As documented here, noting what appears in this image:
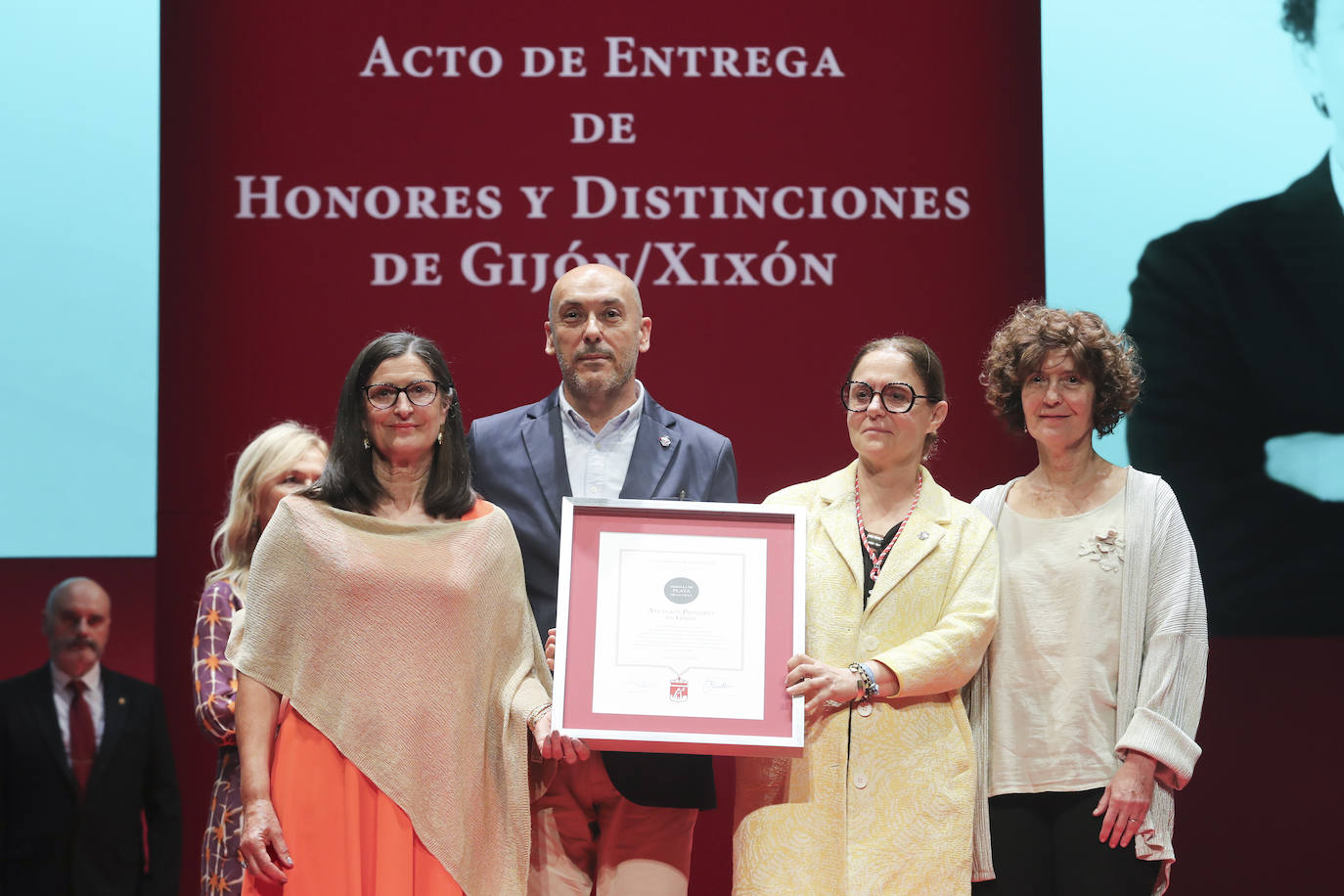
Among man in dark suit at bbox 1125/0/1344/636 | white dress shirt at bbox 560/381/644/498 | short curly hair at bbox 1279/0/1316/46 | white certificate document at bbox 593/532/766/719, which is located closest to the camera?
white certificate document at bbox 593/532/766/719

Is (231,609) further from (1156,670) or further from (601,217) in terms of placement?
(1156,670)

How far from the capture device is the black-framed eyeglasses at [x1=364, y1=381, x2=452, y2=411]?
258 cm

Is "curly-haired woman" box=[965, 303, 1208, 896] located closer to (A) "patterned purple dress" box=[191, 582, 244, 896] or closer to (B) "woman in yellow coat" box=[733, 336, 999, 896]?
(B) "woman in yellow coat" box=[733, 336, 999, 896]

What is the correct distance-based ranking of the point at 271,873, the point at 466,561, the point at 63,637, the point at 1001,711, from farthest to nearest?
the point at 63,637
the point at 1001,711
the point at 466,561
the point at 271,873

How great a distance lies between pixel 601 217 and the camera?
14.5 ft

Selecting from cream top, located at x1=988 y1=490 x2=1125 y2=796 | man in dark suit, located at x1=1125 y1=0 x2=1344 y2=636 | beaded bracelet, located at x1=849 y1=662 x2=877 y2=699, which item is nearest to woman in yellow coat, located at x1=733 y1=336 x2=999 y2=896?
beaded bracelet, located at x1=849 y1=662 x2=877 y2=699

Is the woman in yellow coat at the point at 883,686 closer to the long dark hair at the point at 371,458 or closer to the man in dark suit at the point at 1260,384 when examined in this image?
the long dark hair at the point at 371,458

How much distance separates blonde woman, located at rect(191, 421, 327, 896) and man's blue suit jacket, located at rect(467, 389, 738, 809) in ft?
1.69

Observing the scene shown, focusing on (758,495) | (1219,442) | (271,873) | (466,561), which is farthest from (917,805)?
(1219,442)

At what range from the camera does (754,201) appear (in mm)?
4426

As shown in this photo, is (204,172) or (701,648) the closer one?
(701,648)

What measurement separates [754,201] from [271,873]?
109 inches

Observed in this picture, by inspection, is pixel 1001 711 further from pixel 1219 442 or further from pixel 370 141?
pixel 370 141

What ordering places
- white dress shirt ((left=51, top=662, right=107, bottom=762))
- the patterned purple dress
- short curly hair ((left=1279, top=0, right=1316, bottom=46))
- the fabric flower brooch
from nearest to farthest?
the fabric flower brooch < the patterned purple dress < white dress shirt ((left=51, top=662, right=107, bottom=762)) < short curly hair ((left=1279, top=0, right=1316, bottom=46))
